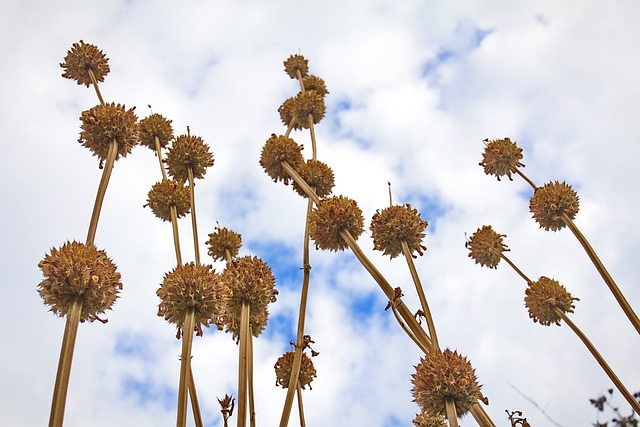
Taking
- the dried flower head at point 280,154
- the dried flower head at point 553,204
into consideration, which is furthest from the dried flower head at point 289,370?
the dried flower head at point 553,204

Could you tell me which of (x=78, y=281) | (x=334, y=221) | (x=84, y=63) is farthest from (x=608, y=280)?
(x=84, y=63)

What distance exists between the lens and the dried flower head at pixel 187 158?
282 cm

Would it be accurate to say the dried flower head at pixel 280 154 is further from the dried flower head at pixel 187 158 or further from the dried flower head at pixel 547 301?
the dried flower head at pixel 547 301

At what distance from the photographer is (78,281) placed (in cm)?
149

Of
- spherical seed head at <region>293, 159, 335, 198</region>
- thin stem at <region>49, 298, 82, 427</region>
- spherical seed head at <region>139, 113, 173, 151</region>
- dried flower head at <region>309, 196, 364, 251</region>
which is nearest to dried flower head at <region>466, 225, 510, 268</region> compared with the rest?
spherical seed head at <region>293, 159, 335, 198</region>

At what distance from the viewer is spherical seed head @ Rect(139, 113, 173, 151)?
3.04 meters

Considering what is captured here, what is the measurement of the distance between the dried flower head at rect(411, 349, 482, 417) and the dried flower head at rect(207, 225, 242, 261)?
1.47m

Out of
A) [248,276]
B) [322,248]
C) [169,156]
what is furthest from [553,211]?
[169,156]

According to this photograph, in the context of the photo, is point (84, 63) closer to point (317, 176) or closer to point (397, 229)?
point (317, 176)

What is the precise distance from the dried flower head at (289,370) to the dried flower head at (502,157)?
79.8 inches

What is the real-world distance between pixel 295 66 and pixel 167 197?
225cm

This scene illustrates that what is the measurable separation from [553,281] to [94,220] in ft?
9.28

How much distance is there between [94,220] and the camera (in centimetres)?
170

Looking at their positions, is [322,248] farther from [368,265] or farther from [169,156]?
[169,156]
